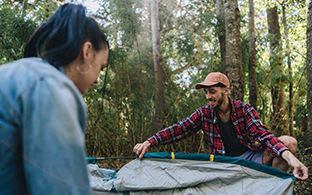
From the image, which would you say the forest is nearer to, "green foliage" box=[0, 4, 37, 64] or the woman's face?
"green foliage" box=[0, 4, 37, 64]

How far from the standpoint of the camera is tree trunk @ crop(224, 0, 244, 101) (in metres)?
2.82

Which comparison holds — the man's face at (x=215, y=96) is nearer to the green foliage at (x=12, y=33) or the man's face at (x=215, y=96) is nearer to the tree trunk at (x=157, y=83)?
the tree trunk at (x=157, y=83)

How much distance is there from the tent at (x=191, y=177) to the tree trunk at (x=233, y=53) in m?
1.31

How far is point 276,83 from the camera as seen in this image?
4176 mm

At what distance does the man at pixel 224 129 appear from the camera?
183 cm

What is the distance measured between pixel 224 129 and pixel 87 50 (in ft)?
5.75

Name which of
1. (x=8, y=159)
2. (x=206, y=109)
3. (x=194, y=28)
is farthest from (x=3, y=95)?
(x=194, y=28)

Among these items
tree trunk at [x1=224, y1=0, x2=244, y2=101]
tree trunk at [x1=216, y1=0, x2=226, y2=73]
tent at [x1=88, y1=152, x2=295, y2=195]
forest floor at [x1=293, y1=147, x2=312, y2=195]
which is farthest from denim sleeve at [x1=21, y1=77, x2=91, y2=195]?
tree trunk at [x1=216, y1=0, x2=226, y2=73]

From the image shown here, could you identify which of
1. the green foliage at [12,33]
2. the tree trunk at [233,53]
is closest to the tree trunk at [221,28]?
the tree trunk at [233,53]

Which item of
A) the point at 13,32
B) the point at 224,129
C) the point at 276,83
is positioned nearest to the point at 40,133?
the point at 224,129

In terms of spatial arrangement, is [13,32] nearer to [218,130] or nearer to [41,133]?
[218,130]

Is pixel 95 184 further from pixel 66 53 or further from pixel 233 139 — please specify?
pixel 66 53

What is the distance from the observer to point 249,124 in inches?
74.1

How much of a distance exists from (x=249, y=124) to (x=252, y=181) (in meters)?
0.48
